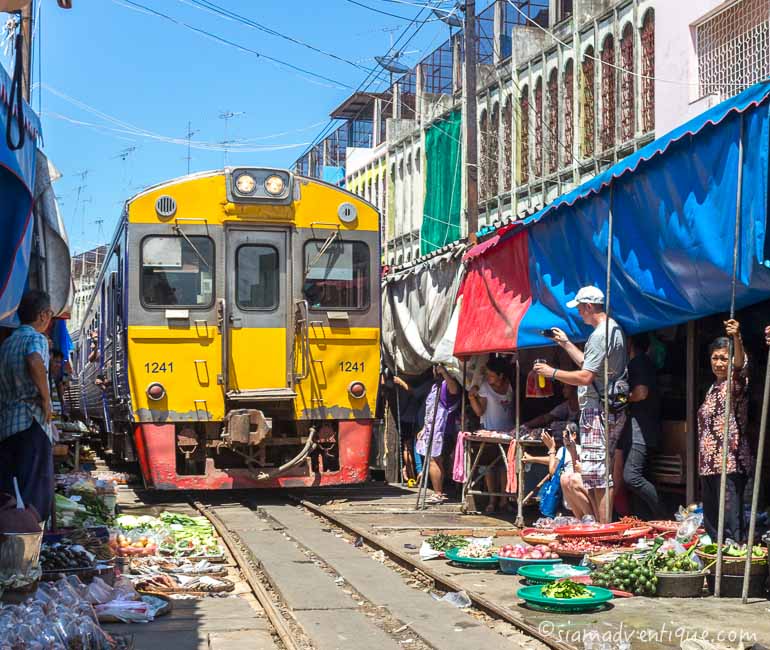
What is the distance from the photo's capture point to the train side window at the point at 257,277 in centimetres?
1288

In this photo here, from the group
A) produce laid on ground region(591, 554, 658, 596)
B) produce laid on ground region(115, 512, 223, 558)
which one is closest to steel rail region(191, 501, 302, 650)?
produce laid on ground region(115, 512, 223, 558)

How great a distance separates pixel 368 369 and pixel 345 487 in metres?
3.09

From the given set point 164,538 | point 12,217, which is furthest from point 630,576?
point 12,217

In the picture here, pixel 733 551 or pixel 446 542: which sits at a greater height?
pixel 733 551

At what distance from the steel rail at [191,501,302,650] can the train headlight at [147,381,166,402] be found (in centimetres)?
140

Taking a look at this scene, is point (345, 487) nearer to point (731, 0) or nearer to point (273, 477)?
point (273, 477)

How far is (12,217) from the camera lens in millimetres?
5391

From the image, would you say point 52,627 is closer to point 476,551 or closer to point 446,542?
point 476,551

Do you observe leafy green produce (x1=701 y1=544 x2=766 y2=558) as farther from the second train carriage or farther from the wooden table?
the second train carriage

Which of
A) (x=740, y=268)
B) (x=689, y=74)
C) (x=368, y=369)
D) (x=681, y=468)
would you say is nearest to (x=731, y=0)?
(x=689, y=74)

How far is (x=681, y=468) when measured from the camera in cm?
915

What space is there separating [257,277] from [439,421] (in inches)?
111

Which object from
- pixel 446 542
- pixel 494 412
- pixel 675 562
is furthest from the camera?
pixel 494 412
